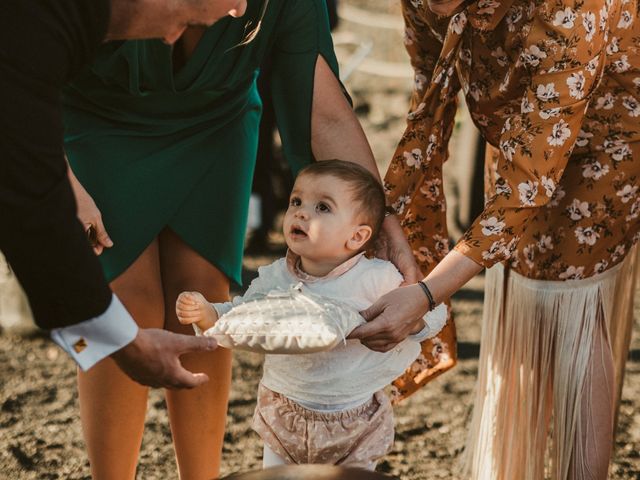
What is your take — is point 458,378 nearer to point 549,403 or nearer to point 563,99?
point 549,403

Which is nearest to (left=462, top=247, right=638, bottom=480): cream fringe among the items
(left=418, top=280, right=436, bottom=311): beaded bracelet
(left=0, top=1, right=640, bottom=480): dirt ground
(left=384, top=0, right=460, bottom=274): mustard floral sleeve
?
(left=384, top=0, right=460, bottom=274): mustard floral sleeve

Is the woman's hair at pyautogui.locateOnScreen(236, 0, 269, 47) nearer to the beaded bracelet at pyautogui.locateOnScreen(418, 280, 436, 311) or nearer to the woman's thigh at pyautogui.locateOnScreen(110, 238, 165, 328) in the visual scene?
the woman's thigh at pyautogui.locateOnScreen(110, 238, 165, 328)

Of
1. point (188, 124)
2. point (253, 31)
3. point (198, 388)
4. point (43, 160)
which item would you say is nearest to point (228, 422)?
point (198, 388)

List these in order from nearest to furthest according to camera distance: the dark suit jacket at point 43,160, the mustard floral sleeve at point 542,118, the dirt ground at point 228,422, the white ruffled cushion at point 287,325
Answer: the dark suit jacket at point 43,160 → the white ruffled cushion at point 287,325 → the mustard floral sleeve at point 542,118 → the dirt ground at point 228,422

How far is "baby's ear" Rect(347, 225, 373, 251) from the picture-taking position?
228cm

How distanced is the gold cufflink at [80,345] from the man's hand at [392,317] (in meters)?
0.56

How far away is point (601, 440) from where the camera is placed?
2.55 metres

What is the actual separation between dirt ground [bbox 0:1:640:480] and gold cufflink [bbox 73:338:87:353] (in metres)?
1.36

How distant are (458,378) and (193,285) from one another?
1498 millimetres

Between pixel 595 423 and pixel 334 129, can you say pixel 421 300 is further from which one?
pixel 595 423

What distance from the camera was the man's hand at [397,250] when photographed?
2377mm

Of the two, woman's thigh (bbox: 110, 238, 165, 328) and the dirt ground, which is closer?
woman's thigh (bbox: 110, 238, 165, 328)

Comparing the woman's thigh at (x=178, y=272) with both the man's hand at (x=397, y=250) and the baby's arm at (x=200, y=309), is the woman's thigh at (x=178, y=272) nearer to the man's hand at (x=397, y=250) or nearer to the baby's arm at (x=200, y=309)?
the baby's arm at (x=200, y=309)

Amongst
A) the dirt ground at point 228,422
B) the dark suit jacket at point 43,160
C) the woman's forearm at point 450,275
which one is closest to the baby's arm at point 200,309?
the woman's forearm at point 450,275
